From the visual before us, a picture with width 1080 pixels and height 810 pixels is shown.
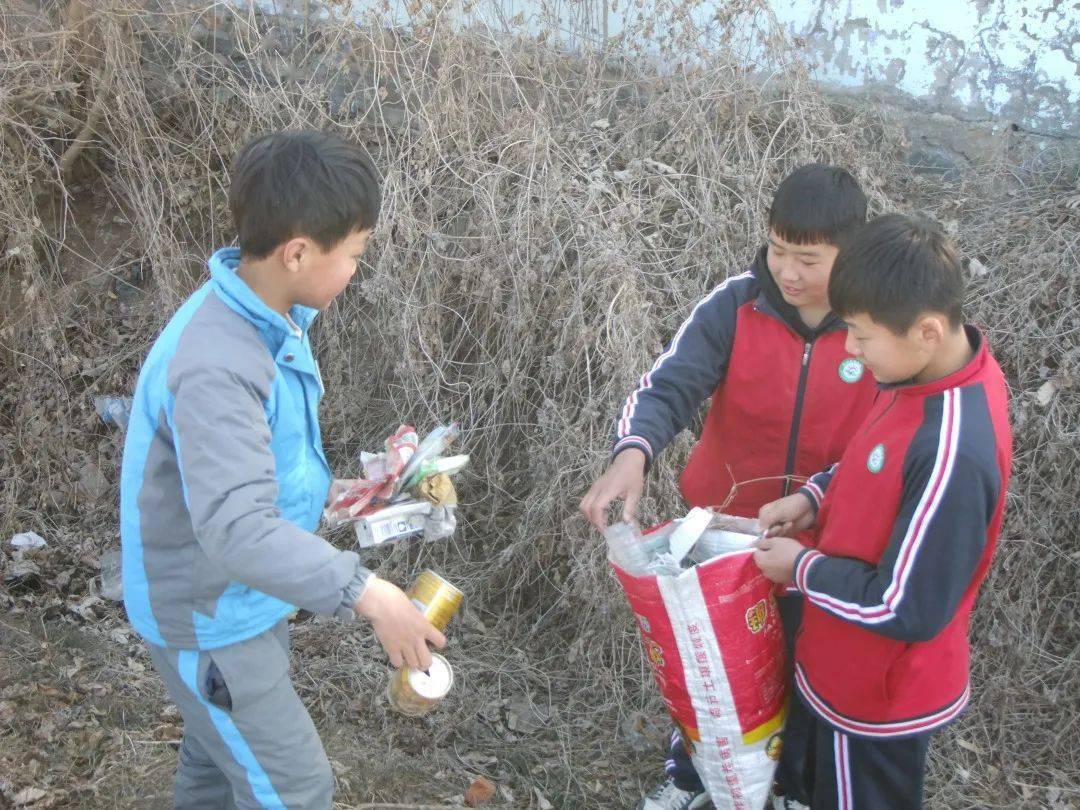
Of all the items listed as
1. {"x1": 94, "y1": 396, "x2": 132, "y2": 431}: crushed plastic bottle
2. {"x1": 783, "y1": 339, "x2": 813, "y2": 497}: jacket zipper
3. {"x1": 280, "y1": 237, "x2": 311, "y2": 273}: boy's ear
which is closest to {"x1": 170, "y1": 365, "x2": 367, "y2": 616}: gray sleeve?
{"x1": 280, "y1": 237, "x2": 311, "y2": 273}: boy's ear

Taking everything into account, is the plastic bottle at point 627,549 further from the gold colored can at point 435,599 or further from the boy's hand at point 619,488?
the gold colored can at point 435,599

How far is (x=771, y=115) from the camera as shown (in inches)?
187

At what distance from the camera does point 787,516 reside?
7.80 feet

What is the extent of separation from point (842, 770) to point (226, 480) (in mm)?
1516

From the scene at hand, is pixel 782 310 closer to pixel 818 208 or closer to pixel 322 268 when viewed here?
pixel 818 208

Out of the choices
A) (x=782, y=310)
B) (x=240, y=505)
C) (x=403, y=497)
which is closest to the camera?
(x=240, y=505)

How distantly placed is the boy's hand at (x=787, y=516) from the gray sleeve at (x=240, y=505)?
3.32ft

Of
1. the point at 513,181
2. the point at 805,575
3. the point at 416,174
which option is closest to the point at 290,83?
the point at 416,174

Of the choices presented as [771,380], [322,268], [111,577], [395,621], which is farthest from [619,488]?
[111,577]

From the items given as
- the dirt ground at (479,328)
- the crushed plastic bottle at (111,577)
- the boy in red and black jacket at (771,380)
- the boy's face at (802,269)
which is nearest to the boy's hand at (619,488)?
the boy in red and black jacket at (771,380)

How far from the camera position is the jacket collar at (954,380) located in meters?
2.00

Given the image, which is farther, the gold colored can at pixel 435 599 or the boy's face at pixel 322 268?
the gold colored can at pixel 435 599

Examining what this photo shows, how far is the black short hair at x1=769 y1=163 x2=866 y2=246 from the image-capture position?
7.88 ft

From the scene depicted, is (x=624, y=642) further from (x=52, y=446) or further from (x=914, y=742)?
(x=52, y=446)
